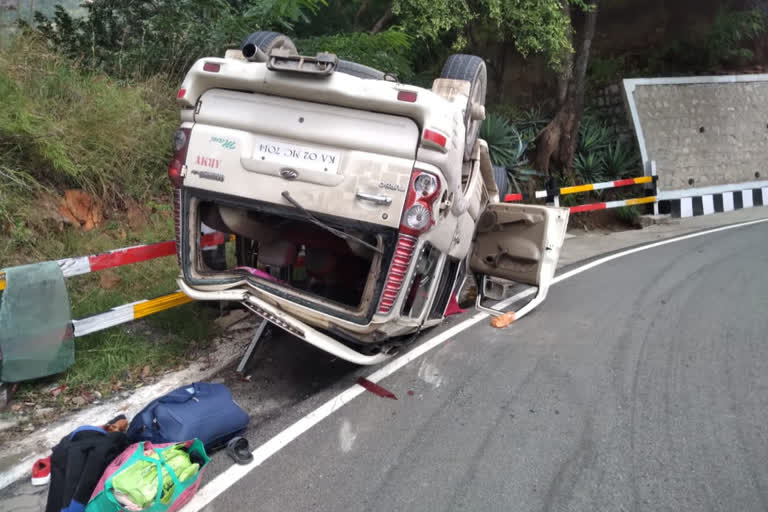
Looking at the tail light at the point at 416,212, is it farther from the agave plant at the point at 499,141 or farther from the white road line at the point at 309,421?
the agave plant at the point at 499,141

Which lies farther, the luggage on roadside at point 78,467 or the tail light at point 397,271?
the tail light at point 397,271

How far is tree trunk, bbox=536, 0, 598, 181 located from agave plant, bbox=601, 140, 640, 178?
0.83 m

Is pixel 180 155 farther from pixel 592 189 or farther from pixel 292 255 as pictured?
pixel 592 189

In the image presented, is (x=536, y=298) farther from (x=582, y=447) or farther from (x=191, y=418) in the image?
(x=191, y=418)

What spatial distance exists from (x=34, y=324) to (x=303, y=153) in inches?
79.4

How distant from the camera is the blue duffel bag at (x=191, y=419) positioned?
127 inches

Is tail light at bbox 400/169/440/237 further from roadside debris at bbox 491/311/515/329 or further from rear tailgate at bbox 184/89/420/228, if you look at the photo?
roadside debris at bbox 491/311/515/329

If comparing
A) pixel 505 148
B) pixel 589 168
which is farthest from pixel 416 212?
pixel 589 168

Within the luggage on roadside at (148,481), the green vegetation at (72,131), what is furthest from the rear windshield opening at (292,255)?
the green vegetation at (72,131)

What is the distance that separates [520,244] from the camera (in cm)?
630

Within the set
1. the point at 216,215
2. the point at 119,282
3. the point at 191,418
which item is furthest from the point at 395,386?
the point at 119,282

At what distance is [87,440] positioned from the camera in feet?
10.1

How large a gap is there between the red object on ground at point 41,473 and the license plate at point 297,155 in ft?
6.86

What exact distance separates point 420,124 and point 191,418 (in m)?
2.18
